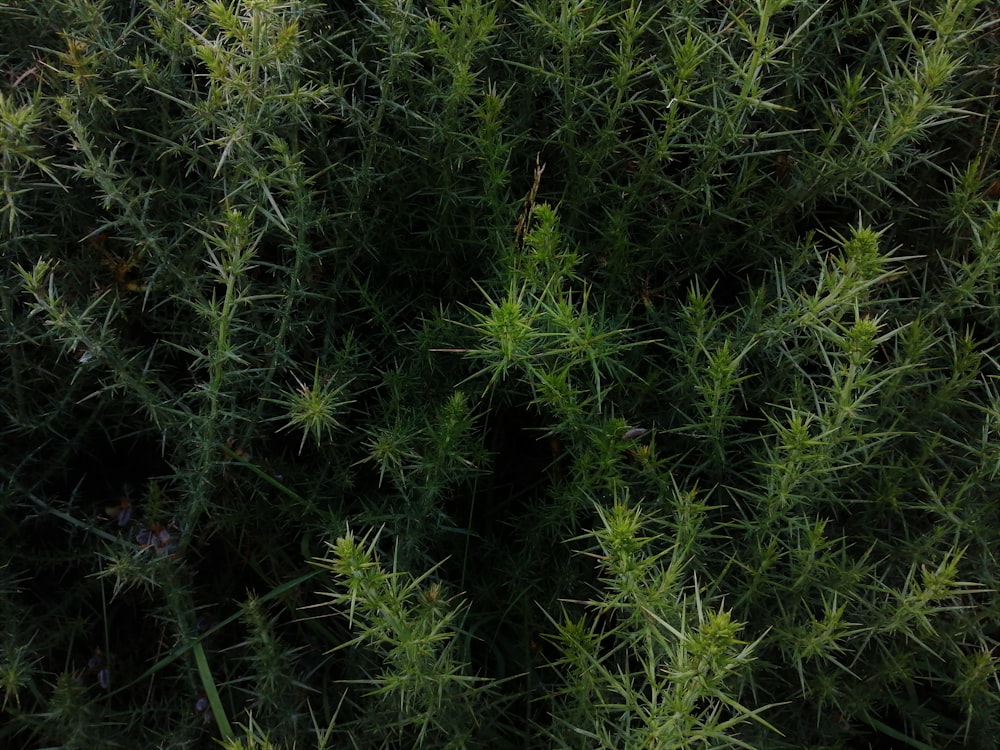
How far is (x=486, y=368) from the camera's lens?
166 cm

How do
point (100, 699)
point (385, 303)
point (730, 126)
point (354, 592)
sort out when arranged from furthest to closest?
point (385, 303) → point (100, 699) → point (730, 126) → point (354, 592)

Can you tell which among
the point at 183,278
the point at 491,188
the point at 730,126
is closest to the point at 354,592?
the point at 183,278

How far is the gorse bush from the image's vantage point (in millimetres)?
1748

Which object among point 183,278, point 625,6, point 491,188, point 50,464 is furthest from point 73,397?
point 625,6

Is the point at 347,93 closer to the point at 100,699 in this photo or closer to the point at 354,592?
the point at 354,592

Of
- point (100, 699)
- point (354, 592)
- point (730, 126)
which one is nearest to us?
point (354, 592)

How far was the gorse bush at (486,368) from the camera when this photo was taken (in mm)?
1748

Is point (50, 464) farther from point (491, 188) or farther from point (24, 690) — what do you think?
point (491, 188)

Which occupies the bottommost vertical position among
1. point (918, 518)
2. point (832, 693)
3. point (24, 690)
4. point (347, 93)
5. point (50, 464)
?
point (24, 690)

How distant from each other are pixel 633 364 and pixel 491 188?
1.89 feet

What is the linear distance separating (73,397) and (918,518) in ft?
7.30

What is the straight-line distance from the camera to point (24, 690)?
6.78 ft

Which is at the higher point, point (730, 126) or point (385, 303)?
point (730, 126)

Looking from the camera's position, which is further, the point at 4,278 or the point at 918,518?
the point at 918,518
